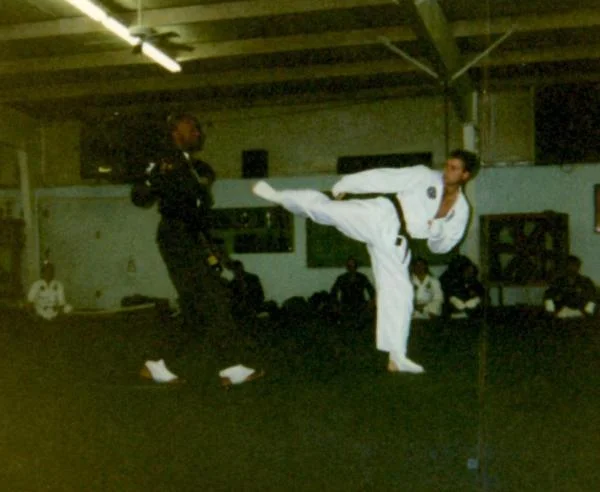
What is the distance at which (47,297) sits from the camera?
12.1m

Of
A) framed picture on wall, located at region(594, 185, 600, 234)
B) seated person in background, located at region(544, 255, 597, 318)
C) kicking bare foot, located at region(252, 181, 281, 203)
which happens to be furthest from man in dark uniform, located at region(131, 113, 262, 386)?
framed picture on wall, located at region(594, 185, 600, 234)

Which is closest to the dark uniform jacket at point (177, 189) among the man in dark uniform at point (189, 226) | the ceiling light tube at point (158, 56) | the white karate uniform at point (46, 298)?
the man in dark uniform at point (189, 226)

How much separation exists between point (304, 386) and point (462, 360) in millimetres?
1518

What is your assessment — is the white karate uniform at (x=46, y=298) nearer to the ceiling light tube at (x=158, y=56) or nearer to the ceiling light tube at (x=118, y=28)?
the ceiling light tube at (x=158, y=56)

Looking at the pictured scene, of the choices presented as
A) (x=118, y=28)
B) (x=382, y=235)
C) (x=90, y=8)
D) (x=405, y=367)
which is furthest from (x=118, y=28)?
(x=405, y=367)

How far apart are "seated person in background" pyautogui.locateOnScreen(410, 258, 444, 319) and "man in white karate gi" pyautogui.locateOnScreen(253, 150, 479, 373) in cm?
546

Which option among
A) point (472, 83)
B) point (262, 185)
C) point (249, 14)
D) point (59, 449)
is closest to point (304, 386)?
point (262, 185)

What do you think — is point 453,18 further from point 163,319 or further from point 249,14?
point 163,319

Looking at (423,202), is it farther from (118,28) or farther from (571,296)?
(571,296)

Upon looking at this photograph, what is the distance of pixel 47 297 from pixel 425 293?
17.4 feet

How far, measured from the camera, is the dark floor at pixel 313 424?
10.3 feet

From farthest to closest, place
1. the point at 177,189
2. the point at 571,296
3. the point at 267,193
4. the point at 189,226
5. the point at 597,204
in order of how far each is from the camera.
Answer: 1. the point at 597,204
2. the point at 571,296
3. the point at 267,193
4. the point at 189,226
5. the point at 177,189

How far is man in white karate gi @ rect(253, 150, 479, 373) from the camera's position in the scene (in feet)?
16.4

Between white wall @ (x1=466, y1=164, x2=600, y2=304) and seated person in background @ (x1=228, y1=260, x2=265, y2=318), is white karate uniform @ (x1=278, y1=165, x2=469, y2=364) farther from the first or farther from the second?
white wall @ (x1=466, y1=164, x2=600, y2=304)
